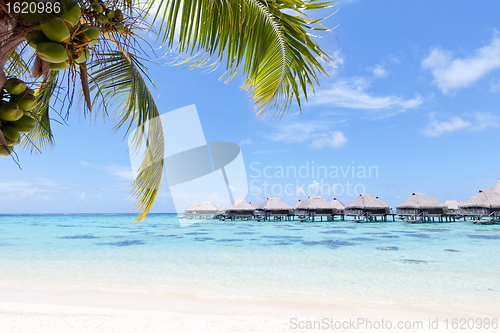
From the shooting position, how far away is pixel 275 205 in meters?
34.8

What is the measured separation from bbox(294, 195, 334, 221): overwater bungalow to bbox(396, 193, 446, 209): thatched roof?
24.7 ft

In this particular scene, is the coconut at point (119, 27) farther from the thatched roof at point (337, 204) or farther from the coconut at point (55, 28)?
the thatched roof at point (337, 204)

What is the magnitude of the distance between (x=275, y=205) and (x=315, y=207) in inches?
181

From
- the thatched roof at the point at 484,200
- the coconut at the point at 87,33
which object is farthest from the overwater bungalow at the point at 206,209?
the coconut at the point at 87,33

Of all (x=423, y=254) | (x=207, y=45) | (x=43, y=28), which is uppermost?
(x=207, y=45)

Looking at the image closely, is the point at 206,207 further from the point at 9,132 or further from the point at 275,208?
the point at 9,132

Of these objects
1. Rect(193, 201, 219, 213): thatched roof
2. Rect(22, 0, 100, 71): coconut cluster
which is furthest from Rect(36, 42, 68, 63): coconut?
Rect(193, 201, 219, 213): thatched roof

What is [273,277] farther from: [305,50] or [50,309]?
[305,50]

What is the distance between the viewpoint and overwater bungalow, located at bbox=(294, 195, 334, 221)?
33375 millimetres

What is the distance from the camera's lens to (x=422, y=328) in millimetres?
4430

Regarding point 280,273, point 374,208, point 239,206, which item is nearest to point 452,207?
point 374,208

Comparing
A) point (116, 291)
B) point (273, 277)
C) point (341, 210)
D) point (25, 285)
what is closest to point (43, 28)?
point (116, 291)

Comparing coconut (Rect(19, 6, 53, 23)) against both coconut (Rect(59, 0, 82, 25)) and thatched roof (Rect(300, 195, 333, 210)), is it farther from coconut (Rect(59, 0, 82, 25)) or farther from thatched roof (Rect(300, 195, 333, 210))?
thatched roof (Rect(300, 195, 333, 210))

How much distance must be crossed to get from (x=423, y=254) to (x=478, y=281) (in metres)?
4.62
